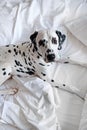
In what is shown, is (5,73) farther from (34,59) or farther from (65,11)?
(65,11)

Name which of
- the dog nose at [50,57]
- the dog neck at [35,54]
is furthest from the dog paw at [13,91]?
the dog nose at [50,57]

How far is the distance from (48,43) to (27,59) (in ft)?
0.99

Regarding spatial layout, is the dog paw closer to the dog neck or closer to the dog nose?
the dog neck

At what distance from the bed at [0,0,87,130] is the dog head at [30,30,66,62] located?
24 cm

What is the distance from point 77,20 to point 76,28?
0.24 ft

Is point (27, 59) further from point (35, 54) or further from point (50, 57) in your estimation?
point (50, 57)

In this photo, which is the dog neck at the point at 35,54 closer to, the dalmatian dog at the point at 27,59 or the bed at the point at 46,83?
the dalmatian dog at the point at 27,59

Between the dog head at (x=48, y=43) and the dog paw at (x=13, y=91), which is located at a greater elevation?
the dog head at (x=48, y=43)

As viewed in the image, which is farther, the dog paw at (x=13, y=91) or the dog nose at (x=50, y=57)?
the dog paw at (x=13, y=91)

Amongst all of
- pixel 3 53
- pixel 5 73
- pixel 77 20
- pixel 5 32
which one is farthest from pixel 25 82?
pixel 77 20

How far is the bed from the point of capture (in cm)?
141

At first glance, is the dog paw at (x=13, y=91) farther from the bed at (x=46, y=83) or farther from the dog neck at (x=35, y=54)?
the dog neck at (x=35, y=54)

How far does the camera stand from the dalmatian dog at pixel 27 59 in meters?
1.46

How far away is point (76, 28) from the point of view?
5.63 feet
